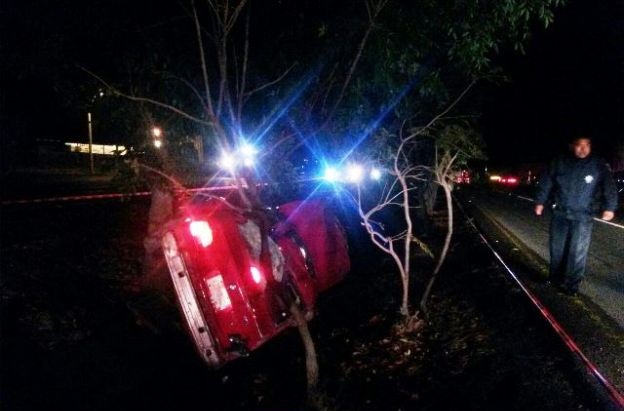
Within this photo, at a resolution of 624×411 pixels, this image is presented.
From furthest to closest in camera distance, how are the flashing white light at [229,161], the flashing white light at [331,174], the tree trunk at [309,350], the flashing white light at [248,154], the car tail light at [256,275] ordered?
the flashing white light at [331,174] < the car tail light at [256,275] < the tree trunk at [309,350] < the flashing white light at [248,154] < the flashing white light at [229,161]

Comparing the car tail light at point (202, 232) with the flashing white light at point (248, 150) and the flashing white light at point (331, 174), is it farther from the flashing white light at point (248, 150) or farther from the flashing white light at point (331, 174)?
the flashing white light at point (331, 174)

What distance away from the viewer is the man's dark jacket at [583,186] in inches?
228

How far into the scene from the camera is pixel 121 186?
14.1 ft

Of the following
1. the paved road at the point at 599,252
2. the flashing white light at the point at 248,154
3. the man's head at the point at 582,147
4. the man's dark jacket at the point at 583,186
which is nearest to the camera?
the flashing white light at the point at 248,154

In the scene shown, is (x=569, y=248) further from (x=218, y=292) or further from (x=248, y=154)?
(x=218, y=292)

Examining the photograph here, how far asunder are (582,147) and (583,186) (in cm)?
51

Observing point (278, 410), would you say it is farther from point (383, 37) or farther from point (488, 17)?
point (488, 17)

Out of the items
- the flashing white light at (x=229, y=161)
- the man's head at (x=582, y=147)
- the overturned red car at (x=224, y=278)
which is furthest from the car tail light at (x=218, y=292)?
the man's head at (x=582, y=147)

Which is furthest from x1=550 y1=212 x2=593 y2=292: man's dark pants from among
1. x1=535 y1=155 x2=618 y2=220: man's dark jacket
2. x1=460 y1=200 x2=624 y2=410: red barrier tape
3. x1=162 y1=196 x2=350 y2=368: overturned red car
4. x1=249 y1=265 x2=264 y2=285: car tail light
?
x1=249 y1=265 x2=264 y2=285: car tail light

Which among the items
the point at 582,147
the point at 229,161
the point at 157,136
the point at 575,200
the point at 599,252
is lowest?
the point at 599,252

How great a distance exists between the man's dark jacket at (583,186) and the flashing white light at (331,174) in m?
3.47

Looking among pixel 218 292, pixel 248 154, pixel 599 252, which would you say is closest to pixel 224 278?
pixel 218 292

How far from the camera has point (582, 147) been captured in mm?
5926

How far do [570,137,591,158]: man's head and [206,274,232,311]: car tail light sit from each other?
4681 millimetres
